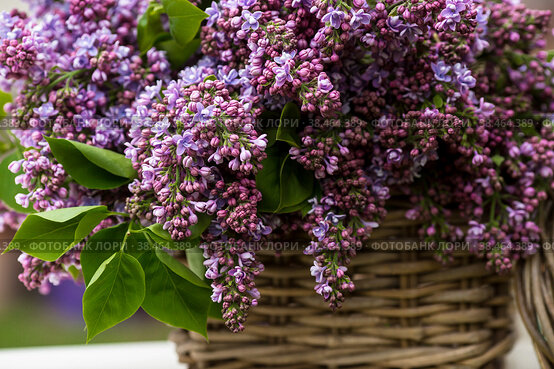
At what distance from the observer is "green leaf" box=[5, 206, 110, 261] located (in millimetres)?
520

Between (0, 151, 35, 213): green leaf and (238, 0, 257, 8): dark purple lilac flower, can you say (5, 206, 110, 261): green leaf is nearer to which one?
(0, 151, 35, 213): green leaf

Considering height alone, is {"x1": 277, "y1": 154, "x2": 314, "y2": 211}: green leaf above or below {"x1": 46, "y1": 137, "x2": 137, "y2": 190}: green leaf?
below

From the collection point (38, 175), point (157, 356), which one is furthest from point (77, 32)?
point (157, 356)

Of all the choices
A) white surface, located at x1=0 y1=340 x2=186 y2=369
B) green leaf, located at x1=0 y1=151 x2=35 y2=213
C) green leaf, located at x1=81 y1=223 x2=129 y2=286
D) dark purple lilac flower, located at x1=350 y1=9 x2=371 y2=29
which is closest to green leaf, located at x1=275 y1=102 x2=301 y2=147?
dark purple lilac flower, located at x1=350 y1=9 x2=371 y2=29

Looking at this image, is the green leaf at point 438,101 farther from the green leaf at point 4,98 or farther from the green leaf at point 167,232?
the green leaf at point 4,98

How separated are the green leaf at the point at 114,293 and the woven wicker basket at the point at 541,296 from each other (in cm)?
52

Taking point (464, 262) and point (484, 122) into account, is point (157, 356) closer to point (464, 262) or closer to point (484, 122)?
point (464, 262)

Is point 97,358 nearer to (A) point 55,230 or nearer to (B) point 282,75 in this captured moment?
(A) point 55,230

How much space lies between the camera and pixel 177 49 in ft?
2.23

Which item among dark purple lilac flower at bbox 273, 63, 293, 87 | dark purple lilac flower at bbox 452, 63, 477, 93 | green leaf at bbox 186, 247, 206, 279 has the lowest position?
green leaf at bbox 186, 247, 206, 279

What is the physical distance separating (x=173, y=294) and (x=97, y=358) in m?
0.63

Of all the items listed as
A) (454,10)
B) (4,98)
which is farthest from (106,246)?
(454,10)

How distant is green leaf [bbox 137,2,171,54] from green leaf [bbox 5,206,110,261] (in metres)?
0.25

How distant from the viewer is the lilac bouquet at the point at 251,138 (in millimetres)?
509
